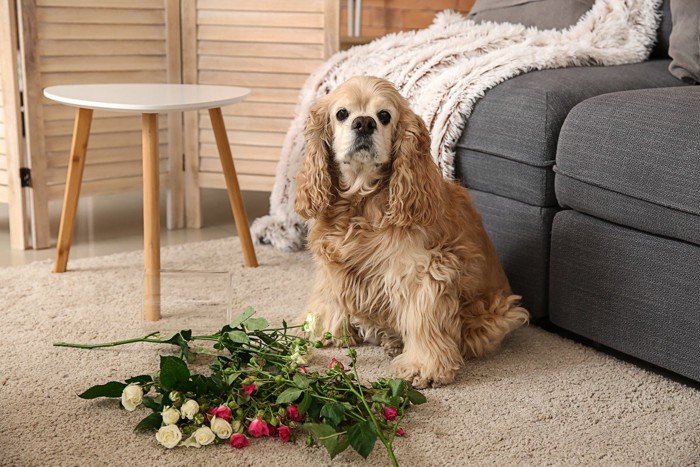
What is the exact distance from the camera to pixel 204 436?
1553 millimetres

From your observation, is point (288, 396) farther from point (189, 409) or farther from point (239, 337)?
point (239, 337)

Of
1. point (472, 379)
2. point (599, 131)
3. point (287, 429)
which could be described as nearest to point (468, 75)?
point (599, 131)

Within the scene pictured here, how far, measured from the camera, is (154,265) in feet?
7.35

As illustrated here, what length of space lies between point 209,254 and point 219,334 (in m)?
0.96

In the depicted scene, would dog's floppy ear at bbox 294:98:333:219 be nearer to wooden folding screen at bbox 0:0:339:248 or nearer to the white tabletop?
the white tabletop

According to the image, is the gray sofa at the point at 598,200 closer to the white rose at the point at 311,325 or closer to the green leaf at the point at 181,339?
the white rose at the point at 311,325

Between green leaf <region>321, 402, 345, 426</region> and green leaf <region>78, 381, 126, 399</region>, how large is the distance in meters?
0.43

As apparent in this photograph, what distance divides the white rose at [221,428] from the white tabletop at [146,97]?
964 millimetres

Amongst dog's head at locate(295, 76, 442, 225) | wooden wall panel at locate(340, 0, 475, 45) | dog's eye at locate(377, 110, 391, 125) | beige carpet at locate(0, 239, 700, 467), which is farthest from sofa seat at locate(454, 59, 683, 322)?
wooden wall panel at locate(340, 0, 475, 45)

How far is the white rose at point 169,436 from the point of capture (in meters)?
1.54

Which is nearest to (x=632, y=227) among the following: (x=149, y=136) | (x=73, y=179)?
(x=149, y=136)

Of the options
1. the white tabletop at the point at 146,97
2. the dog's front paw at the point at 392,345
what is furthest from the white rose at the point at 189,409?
the white tabletop at the point at 146,97

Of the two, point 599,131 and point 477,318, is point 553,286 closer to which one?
point 477,318

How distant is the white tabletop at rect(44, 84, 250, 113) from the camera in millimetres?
2236
